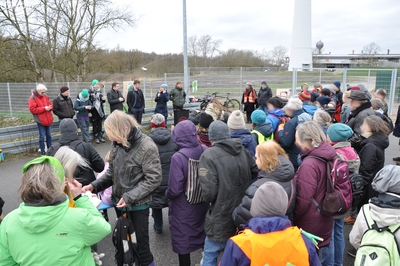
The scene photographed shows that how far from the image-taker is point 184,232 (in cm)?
324

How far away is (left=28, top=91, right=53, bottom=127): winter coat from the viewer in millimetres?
8000

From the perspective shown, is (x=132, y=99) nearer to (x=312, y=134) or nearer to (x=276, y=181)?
(x=312, y=134)

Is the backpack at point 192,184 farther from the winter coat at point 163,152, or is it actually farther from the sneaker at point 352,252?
the sneaker at point 352,252

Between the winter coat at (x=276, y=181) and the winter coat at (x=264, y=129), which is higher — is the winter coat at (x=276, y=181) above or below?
below

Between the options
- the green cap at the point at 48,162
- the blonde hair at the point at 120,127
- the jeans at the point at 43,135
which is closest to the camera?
the green cap at the point at 48,162

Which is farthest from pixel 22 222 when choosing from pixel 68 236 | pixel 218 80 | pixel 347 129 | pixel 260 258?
pixel 218 80

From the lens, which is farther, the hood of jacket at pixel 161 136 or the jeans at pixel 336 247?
the hood of jacket at pixel 161 136

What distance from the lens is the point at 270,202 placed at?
197 centimetres

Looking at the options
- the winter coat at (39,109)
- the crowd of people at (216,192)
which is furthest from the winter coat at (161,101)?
the crowd of people at (216,192)

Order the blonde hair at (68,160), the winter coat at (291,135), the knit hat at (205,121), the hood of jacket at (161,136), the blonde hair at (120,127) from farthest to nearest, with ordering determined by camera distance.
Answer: the winter coat at (291,135), the knit hat at (205,121), the hood of jacket at (161,136), the blonde hair at (120,127), the blonde hair at (68,160)

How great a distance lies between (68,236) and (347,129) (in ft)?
9.94

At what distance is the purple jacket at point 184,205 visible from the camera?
3152 millimetres

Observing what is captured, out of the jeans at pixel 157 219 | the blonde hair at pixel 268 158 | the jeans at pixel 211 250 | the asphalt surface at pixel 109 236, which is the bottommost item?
the asphalt surface at pixel 109 236

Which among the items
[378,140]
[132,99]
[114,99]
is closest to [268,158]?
[378,140]
